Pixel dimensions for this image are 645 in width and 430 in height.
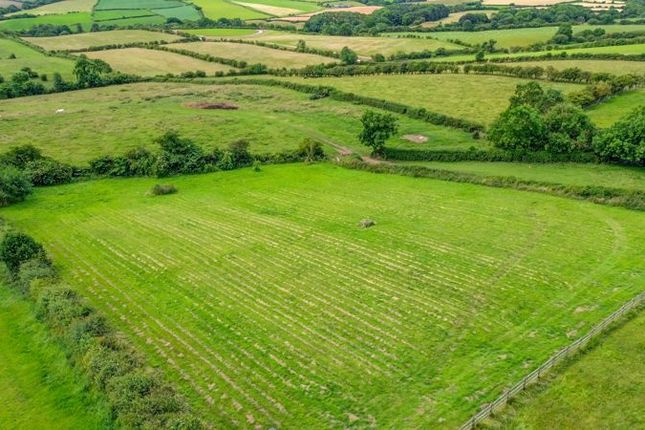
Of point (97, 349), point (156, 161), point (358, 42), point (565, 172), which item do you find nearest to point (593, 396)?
point (97, 349)

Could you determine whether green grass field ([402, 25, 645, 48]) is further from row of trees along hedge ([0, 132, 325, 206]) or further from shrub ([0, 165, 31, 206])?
shrub ([0, 165, 31, 206])

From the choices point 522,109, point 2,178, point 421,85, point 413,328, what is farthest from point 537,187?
point 2,178

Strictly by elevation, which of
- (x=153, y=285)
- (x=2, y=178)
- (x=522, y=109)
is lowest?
(x=153, y=285)

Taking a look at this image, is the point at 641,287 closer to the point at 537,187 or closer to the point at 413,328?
the point at 413,328

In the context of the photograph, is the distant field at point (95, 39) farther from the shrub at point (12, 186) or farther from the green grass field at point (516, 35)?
the shrub at point (12, 186)

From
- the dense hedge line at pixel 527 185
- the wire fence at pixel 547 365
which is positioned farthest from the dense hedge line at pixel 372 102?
the wire fence at pixel 547 365

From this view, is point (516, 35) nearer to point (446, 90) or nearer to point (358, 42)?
point (358, 42)
